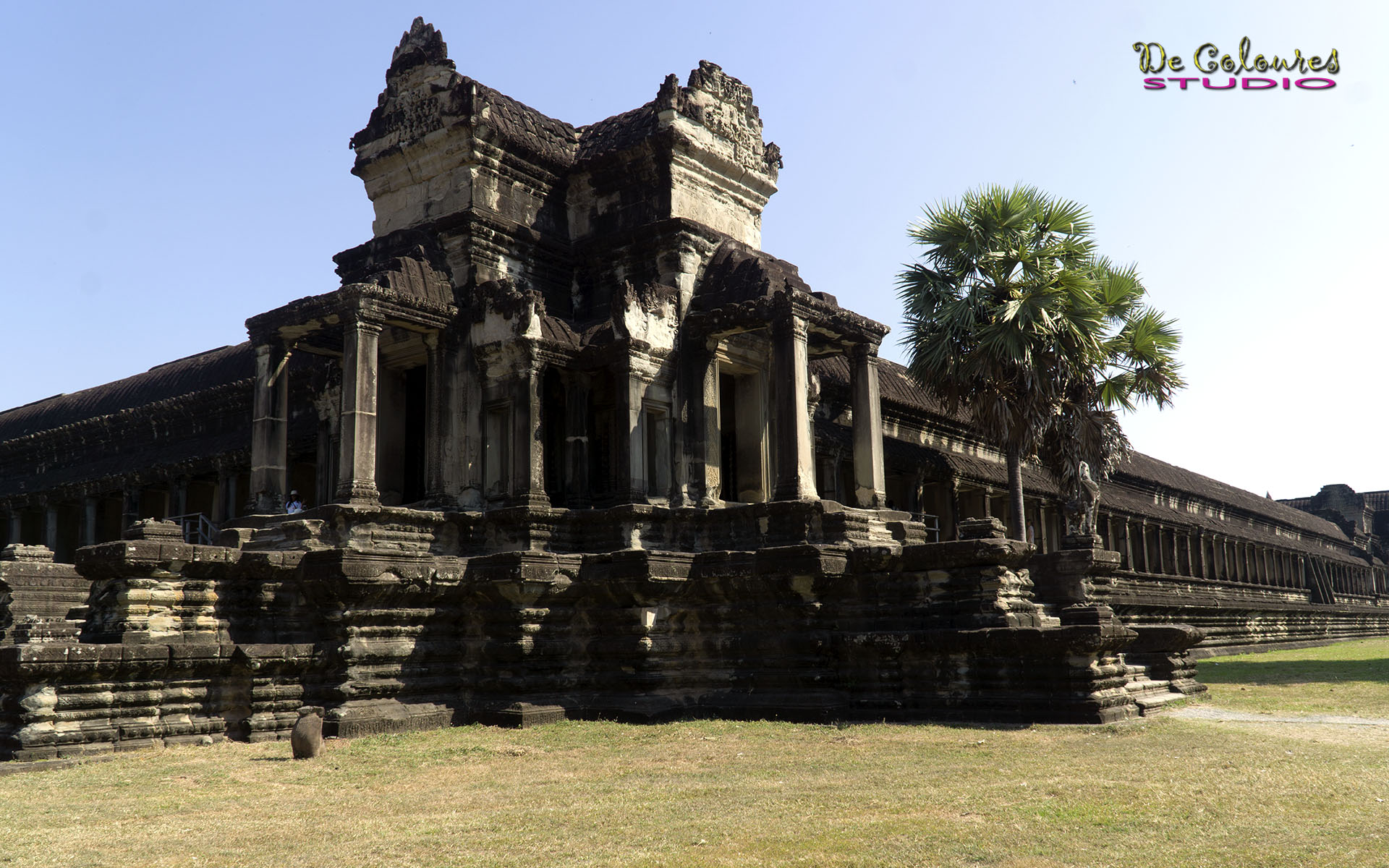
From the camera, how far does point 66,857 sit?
6.77 meters

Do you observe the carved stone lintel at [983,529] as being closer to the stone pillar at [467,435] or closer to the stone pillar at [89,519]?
the stone pillar at [467,435]

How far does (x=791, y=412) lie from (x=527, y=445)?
3619 millimetres

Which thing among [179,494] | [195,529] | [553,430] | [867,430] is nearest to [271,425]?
[553,430]

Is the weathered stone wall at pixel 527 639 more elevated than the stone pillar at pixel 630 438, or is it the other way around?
the stone pillar at pixel 630 438

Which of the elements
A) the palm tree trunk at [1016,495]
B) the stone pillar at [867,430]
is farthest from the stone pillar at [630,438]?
the palm tree trunk at [1016,495]

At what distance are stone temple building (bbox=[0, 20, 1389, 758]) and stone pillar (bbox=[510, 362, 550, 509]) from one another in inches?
1.7

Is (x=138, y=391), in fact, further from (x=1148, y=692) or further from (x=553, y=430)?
(x=1148, y=692)

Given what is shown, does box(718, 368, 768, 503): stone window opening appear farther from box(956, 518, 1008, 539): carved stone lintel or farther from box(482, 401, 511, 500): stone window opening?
box(956, 518, 1008, 539): carved stone lintel

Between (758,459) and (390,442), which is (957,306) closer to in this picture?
(758,459)

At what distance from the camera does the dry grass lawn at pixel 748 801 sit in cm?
654

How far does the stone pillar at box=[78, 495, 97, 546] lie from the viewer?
1063 inches

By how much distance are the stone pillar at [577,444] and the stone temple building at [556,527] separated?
42 millimetres

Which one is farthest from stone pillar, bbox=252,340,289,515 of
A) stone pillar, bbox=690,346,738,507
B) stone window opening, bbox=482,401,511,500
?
stone pillar, bbox=690,346,738,507

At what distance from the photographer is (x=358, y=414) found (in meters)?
14.8
